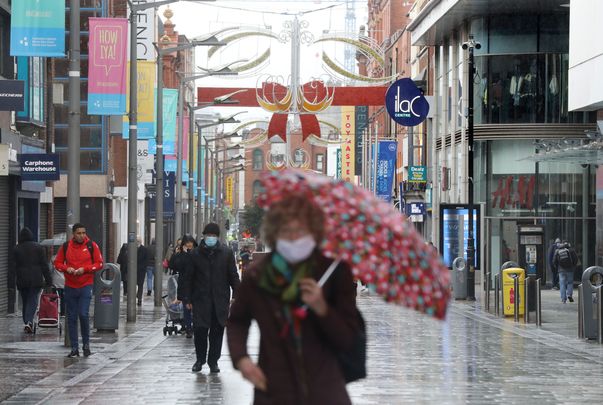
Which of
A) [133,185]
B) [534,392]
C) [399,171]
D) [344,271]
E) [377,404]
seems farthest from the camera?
[399,171]

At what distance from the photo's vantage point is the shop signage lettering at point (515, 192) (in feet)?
167

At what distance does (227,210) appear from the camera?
159000 millimetres

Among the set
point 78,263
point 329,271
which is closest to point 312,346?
point 329,271

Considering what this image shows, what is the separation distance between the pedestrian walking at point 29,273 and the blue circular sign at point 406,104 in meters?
29.8

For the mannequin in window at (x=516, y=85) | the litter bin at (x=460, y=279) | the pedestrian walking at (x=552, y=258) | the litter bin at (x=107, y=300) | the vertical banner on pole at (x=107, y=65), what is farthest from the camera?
the mannequin in window at (x=516, y=85)

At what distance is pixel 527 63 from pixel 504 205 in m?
5.21

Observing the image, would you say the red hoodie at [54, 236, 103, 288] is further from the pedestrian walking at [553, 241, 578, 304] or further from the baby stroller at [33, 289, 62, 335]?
the pedestrian walking at [553, 241, 578, 304]

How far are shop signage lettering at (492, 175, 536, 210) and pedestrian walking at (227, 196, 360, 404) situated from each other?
4495 centimetres

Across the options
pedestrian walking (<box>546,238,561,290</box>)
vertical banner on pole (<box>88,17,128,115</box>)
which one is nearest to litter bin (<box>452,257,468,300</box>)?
pedestrian walking (<box>546,238,561,290</box>)

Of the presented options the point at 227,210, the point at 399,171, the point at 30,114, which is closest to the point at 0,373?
the point at 30,114

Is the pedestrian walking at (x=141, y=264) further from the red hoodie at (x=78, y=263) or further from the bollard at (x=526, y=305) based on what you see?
the red hoodie at (x=78, y=263)

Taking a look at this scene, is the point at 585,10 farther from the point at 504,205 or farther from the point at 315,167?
the point at 315,167

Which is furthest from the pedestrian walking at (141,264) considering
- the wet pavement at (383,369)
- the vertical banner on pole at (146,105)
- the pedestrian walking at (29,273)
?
the pedestrian walking at (29,273)

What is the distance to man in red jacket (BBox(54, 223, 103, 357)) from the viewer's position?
19.4m
